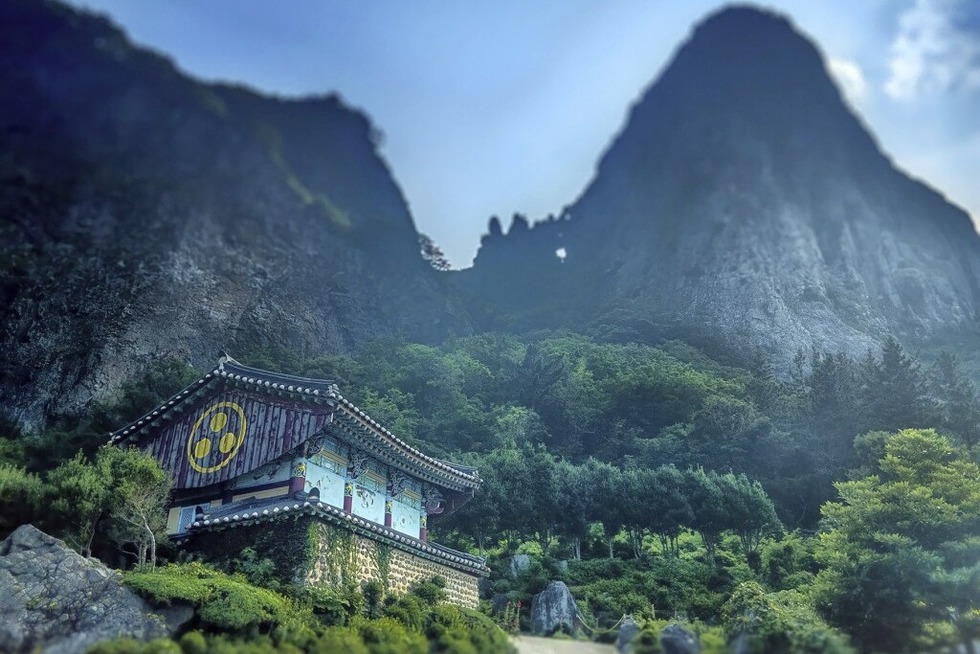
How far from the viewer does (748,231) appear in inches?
3123

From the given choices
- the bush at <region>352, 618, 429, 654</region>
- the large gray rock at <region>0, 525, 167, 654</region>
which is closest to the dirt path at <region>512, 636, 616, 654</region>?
the bush at <region>352, 618, 429, 654</region>

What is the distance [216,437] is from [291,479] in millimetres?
3409

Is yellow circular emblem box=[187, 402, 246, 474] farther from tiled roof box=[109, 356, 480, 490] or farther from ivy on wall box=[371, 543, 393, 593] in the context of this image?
ivy on wall box=[371, 543, 393, 593]

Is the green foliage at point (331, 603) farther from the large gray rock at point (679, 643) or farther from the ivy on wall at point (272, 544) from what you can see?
the large gray rock at point (679, 643)

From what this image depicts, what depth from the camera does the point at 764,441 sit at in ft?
157

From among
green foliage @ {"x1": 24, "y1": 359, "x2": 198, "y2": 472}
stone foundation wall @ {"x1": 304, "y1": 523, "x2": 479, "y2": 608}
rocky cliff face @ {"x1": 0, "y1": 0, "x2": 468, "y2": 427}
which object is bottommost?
stone foundation wall @ {"x1": 304, "y1": 523, "x2": 479, "y2": 608}

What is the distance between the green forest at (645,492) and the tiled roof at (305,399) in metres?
2.60

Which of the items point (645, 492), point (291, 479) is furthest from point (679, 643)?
point (645, 492)

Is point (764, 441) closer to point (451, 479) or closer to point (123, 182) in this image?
point (451, 479)

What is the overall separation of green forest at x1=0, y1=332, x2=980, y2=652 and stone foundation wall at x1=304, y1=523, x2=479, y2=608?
0.80m

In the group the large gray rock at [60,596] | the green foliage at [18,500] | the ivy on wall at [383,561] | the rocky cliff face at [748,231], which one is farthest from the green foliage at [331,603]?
the rocky cliff face at [748,231]

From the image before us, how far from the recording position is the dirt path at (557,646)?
19469mm

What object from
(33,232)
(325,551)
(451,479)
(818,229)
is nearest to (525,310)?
(818,229)

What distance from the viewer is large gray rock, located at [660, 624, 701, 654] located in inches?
527
